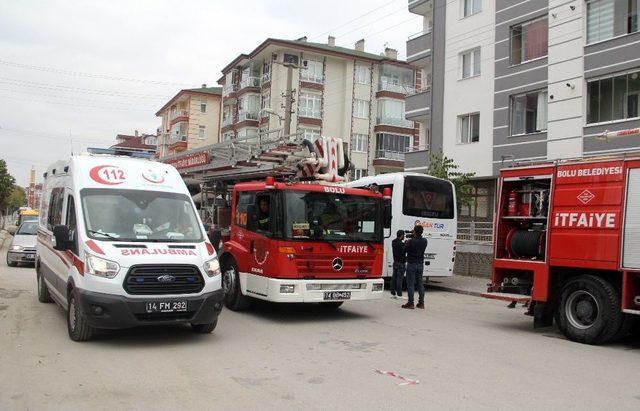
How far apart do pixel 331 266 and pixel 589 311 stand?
411 centimetres

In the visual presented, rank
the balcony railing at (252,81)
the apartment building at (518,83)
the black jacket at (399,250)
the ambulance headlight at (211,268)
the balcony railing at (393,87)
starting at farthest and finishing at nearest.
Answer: the balcony railing at (252,81)
the balcony railing at (393,87)
the apartment building at (518,83)
the black jacket at (399,250)
the ambulance headlight at (211,268)

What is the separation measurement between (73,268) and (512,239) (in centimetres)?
708

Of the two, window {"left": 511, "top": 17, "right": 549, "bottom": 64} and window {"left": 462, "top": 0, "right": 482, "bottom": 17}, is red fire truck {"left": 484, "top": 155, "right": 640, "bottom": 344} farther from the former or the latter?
window {"left": 462, "top": 0, "right": 482, "bottom": 17}

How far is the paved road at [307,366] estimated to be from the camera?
559 centimetres

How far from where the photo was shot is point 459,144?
2656 cm

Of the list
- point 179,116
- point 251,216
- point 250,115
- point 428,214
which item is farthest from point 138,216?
point 179,116

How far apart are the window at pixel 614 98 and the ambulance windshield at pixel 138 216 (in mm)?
16844

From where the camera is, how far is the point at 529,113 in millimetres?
23828

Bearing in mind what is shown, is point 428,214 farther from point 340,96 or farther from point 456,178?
point 340,96

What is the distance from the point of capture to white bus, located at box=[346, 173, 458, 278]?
15773mm

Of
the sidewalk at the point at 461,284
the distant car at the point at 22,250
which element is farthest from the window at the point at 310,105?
the distant car at the point at 22,250

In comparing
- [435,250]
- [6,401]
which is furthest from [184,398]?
[435,250]

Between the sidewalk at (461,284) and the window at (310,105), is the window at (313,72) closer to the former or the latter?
the window at (310,105)

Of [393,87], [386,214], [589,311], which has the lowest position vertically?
[589,311]
